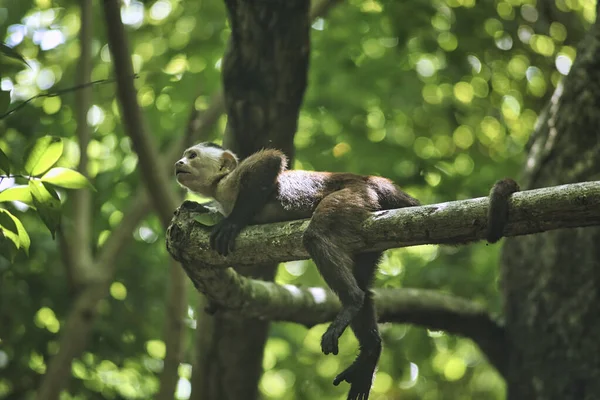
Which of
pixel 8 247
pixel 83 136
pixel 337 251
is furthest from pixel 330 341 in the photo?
pixel 83 136

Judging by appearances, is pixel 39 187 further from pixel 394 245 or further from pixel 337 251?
pixel 394 245

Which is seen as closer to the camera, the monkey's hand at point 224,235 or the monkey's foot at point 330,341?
the monkey's foot at point 330,341

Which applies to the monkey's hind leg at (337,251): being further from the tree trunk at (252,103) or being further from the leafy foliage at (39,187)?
the tree trunk at (252,103)

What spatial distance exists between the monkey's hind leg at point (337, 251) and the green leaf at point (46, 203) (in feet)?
4.57

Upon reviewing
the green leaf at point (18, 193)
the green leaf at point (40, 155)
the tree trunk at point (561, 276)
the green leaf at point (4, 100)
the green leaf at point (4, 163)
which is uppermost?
the green leaf at point (4, 100)

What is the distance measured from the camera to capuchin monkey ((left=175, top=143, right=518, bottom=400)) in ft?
13.3

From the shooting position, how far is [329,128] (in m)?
8.09

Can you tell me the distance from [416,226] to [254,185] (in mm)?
1484

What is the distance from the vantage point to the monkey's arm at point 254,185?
177 inches

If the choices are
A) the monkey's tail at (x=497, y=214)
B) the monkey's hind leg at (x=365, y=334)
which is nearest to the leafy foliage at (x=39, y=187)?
the monkey's hind leg at (x=365, y=334)

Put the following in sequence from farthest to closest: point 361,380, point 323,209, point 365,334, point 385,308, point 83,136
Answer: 1. point 83,136
2. point 385,308
3. point 365,334
4. point 361,380
5. point 323,209

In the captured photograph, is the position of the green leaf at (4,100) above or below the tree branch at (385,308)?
above

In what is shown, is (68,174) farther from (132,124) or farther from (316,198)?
(132,124)

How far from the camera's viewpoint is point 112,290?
8.17 meters
